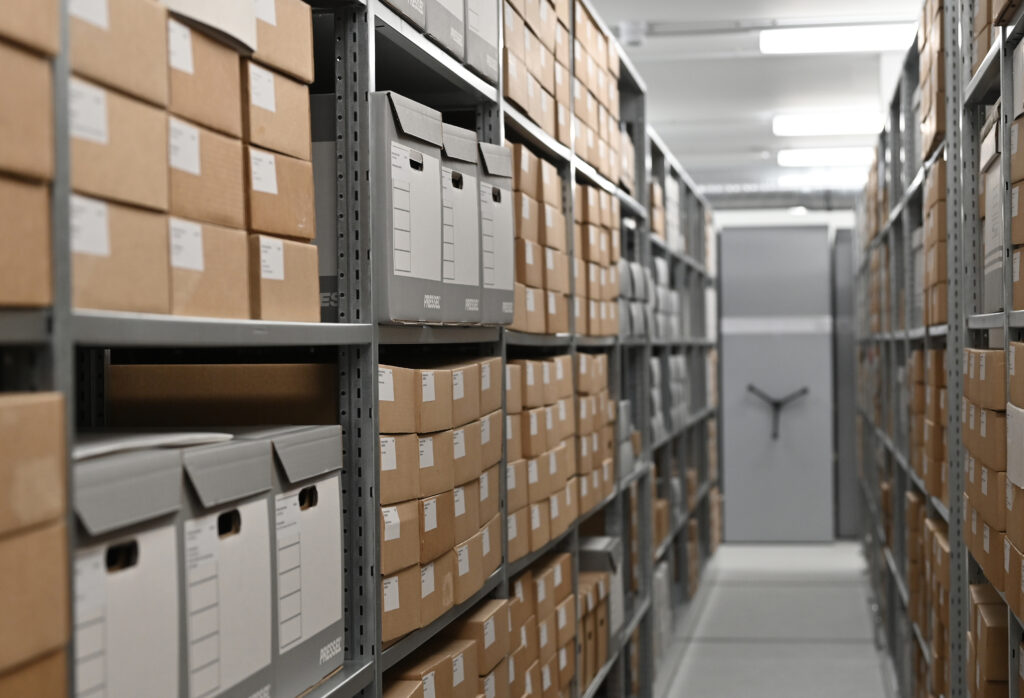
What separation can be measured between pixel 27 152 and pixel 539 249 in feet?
6.58

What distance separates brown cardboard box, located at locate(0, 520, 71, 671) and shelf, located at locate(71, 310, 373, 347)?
17 centimetres

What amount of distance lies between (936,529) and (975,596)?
78cm

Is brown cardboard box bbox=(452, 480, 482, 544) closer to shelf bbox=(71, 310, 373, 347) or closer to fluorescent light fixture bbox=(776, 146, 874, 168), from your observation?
shelf bbox=(71, 310, 373, 347)

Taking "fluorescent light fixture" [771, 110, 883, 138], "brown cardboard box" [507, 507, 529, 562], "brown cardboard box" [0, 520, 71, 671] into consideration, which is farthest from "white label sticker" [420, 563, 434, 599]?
"fluorescent light fixture" [771, 110, 883, 138]

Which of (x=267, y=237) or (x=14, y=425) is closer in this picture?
(x=14, y=425)

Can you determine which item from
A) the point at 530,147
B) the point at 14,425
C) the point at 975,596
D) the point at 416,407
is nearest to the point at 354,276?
the point at 416,407

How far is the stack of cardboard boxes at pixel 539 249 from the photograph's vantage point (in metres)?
2.67

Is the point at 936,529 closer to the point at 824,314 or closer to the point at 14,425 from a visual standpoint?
the point at 14,425

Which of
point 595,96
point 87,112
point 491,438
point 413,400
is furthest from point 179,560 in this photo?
point 595,96

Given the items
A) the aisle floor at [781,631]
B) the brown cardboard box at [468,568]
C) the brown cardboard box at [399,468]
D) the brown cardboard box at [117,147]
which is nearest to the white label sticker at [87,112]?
the brown cardboard box at [117,147]

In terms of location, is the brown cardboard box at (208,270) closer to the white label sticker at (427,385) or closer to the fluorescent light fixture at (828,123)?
the white label sticker at (427,385)

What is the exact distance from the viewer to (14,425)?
90 centimetres

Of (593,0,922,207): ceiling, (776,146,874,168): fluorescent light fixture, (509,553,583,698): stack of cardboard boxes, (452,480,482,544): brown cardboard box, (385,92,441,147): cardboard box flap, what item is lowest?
(509,553,583,698): stack of cardboard boxes

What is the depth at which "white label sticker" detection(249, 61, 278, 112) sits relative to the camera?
1379 millimetres
